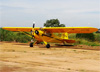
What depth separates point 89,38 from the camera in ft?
96.0

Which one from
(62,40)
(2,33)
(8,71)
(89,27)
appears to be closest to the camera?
(8,71)

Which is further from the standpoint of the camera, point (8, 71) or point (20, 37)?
point (20, 37)

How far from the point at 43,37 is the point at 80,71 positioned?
12281mm

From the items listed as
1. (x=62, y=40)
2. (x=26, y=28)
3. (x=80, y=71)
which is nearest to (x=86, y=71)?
(x=80, y=71)

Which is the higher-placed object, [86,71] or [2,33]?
[2,33]

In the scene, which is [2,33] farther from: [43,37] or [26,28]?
[43,37]

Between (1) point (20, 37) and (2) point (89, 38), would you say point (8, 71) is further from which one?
(2) point (89, 38)

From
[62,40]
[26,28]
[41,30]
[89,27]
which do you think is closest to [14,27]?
[26,28]

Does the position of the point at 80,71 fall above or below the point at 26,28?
below

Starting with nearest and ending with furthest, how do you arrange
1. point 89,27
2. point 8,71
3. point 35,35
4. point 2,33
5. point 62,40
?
Answer: point 8,71
point 89,27
point 35,35
point 62,40
point 2,33

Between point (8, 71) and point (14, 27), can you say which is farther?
point (14, 27)

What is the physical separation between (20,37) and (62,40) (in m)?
9.31

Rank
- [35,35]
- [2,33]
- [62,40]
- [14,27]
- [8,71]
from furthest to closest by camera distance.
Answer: [2,33], [14,27], [62,40], [35,35], [8,71]

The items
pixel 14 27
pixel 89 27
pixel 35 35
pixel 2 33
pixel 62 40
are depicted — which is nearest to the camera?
pixel 89 27
